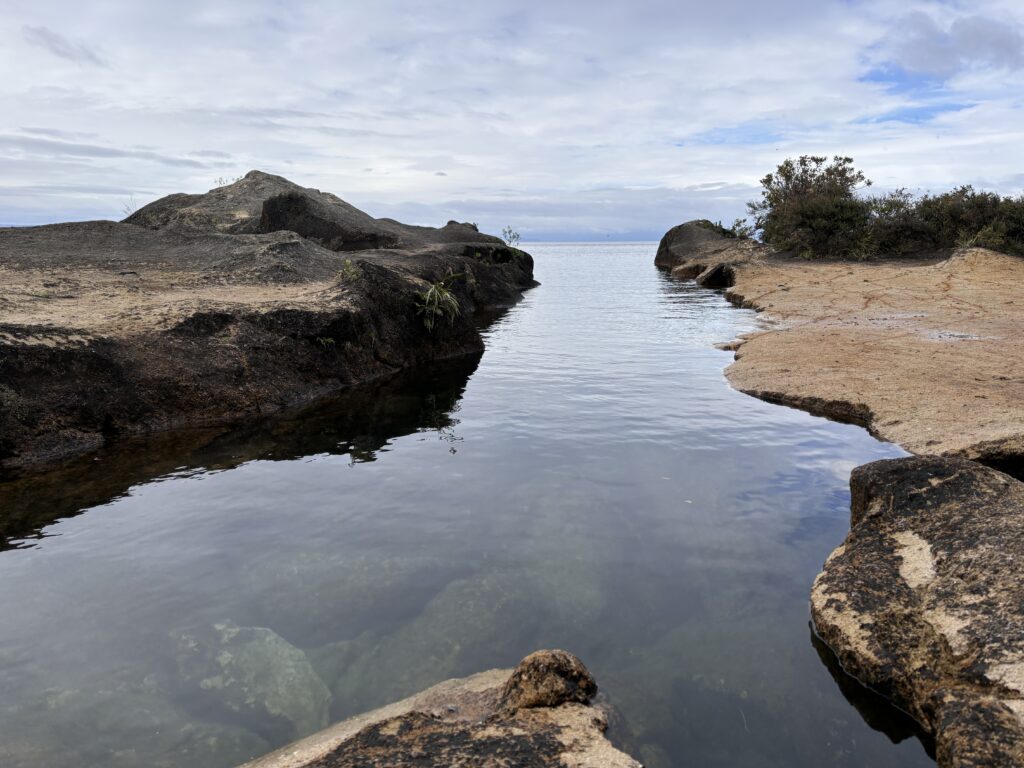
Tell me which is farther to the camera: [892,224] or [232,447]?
[892,224]

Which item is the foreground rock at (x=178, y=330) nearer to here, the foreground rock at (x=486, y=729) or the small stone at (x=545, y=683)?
the foreground rock at (x=486, y=729)

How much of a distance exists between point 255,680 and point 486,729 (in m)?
1.72

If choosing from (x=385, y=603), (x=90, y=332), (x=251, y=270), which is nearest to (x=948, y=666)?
(x=385, y=603)

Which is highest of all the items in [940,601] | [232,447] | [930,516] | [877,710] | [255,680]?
[232,447]

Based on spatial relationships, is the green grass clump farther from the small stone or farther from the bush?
the bush

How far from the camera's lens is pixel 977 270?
24203 mm

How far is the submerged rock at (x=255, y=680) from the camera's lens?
13.0 ft

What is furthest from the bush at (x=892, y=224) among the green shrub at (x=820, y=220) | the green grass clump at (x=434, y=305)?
the green grass clump at (x=434, y=305)

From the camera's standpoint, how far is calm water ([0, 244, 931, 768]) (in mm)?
3896

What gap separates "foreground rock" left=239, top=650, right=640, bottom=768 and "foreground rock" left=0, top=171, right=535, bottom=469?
20.0 ft

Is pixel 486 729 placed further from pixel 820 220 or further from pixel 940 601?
pixel 820 220

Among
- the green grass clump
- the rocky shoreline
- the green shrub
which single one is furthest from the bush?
the green grass clump

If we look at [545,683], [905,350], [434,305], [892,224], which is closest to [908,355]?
[905,350]

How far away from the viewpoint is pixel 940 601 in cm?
422
